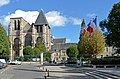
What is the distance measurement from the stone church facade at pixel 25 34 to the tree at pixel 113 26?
101223mm

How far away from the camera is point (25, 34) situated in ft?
545

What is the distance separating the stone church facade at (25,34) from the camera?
6319 inches

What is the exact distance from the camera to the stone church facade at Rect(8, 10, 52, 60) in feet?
527

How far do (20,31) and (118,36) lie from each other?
→ 114 m

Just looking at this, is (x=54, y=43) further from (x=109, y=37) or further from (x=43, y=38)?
(x=109, y=37)

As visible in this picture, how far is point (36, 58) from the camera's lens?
124 meters

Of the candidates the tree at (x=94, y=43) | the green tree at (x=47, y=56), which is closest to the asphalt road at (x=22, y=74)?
the tree at (x=94, y=43)

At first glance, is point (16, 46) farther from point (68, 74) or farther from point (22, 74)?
point (68, 74)

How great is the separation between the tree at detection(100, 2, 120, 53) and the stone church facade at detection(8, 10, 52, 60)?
101 m

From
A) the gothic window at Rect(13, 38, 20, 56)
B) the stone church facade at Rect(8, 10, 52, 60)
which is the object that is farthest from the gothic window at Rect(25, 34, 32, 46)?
the gothic window at Rect(13, 38, 20, 56)

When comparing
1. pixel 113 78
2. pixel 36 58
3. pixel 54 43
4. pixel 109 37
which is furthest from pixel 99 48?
pixel 54 43

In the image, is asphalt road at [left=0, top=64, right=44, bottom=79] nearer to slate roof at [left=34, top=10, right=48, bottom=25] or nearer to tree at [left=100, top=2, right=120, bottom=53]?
tree at [left=100, top=2, right=120, bottom=53]

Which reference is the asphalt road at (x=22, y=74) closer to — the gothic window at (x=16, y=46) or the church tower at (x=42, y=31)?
the church tower at (x=42, y=31)

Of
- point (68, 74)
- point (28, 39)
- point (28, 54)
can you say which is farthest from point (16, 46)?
point (68, 74)
